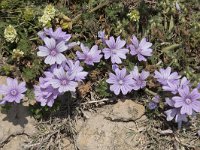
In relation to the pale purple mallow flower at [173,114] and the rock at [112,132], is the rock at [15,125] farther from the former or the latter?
the pale purple mallow flower at [173,114]

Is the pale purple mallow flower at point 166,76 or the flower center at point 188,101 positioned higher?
the pale purple mallow flower at point 166,76

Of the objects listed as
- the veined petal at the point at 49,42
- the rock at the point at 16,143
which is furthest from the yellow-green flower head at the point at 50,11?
the rock at the point at 16,143

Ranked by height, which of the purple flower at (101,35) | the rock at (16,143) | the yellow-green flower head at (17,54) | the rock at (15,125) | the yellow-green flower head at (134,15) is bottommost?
the rock at (16,143)

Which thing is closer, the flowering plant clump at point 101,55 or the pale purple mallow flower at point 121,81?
the flowering plant clump at point 101,55

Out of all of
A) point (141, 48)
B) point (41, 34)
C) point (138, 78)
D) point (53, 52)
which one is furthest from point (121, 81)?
point (41, 34)

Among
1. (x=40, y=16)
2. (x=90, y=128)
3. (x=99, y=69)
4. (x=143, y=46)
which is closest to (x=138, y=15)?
(x=143, y=46)

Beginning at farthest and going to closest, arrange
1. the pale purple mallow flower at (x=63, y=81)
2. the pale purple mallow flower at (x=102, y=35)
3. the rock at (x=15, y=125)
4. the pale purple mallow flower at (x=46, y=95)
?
1. the pale purple mallow flower at (x=102, y=35)
2. the rock at (x=15, y=125)
3. the pale purple mallow flower at (x=46, y=95)
4. the pale purple mallow flower at (x=63, y=81)

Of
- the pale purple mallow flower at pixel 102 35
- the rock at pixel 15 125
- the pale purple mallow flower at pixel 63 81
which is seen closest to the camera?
the pale purple mallow flower at pixel 63 81
